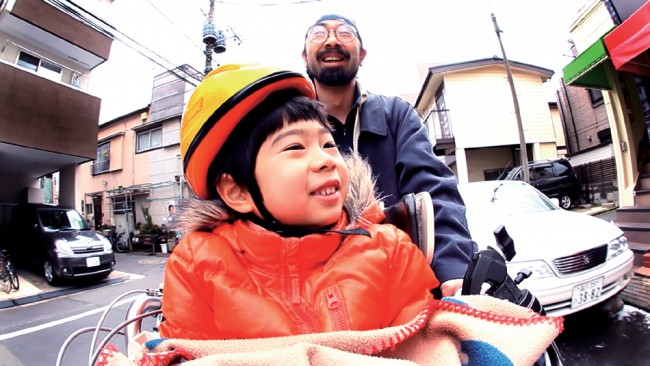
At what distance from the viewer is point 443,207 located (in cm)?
112

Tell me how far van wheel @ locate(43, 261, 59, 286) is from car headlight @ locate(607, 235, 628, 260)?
9.67 meters

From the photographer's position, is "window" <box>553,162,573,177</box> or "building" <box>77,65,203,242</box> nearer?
"window" <box>553,162,573,177</box>

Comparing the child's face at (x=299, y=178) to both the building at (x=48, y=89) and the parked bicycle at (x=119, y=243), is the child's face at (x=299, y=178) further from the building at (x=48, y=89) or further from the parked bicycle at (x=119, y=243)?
the parked bicycle at (x=119, y=243)

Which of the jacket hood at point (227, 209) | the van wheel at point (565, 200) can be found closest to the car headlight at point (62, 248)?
the jacket hood at point (227, 209)

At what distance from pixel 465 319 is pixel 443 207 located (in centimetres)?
50

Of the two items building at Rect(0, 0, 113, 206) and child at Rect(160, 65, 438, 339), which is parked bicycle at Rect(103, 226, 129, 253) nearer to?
building at Rect(0, 0, 113, 206)

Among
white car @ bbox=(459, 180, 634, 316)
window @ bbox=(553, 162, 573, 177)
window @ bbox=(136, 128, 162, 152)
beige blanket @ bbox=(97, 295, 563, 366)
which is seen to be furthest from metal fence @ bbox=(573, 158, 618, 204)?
window @ bbox=(136, 128, 162, 152)

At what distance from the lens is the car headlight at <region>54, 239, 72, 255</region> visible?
693cm

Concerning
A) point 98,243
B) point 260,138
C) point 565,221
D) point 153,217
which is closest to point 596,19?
point 565,221

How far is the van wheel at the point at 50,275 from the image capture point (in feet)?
23.7

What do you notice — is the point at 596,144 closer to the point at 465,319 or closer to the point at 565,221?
the point at 565,221

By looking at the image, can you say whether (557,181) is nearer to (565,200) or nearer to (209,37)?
(565,200)

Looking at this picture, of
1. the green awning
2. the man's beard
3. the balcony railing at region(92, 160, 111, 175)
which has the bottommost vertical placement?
the man's beard

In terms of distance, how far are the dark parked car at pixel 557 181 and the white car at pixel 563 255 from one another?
334 inches
